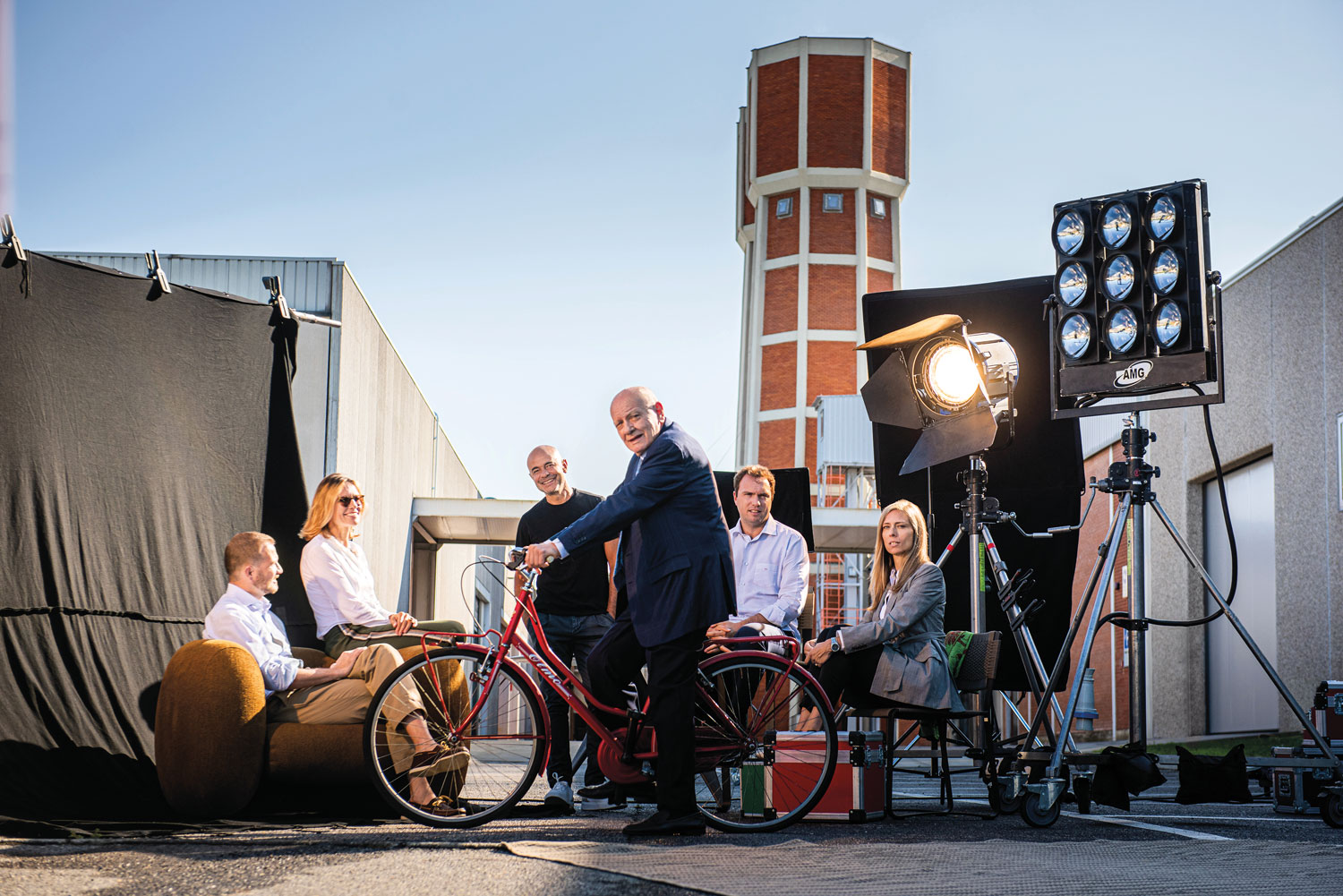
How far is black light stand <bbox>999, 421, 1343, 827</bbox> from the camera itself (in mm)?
4664

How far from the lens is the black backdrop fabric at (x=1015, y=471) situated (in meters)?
7.48

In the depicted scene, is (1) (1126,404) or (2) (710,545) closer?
(2) (710,545)

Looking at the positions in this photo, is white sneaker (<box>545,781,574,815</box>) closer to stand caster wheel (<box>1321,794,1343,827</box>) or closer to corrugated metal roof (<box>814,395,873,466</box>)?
stand caster wheel (<box>1321,794,1343,827</box>)

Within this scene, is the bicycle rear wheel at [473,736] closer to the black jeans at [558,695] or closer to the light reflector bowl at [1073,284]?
the black jeans at [558,695]

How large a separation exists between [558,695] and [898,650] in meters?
1.30

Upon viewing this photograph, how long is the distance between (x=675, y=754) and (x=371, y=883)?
1.31m

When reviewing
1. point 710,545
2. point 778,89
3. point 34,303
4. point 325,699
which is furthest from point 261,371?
point 778,89

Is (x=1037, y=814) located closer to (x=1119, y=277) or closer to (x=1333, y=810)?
(x=1333, y=810)

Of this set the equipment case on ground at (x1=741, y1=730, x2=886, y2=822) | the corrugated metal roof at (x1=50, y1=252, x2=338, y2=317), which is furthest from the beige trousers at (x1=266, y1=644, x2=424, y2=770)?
the corrugated metal roof at (x1=50, y1=252, x2=338, y2=317)

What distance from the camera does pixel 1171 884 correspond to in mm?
3242

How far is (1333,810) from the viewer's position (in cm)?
483

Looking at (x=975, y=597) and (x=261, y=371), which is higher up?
(x=261, y=371)

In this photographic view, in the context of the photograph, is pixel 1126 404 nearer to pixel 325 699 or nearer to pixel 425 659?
pixel 425 659

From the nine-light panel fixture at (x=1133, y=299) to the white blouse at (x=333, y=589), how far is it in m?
2.85
